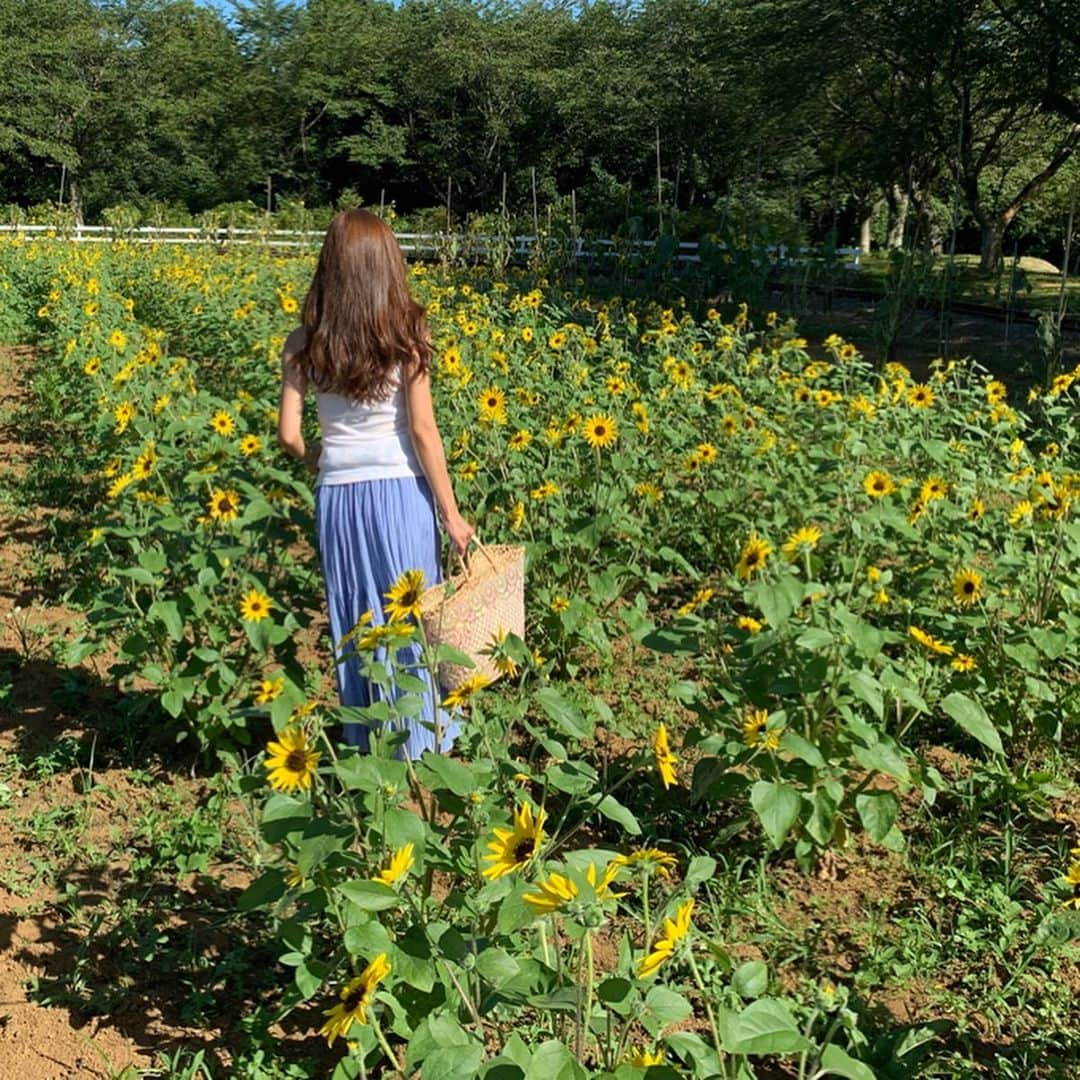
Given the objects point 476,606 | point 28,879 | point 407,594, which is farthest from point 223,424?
point 407,594

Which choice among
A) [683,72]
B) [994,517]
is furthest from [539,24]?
[994,517]

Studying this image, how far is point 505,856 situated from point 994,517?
2.64 metres

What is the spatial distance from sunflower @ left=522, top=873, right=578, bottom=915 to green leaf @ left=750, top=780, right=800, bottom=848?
0.91m

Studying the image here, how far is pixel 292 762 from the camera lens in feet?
5.34

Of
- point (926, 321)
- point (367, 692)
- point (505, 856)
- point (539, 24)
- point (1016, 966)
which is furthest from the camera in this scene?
point (539, 24)

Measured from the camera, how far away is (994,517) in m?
3.50

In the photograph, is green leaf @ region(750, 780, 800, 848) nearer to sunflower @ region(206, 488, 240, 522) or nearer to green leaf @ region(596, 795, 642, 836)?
green leaf @ region(596, 795, 642, 836)

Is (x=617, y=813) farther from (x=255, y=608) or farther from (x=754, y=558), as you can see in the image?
(x=255, y=608)

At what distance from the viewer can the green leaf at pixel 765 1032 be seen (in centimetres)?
125

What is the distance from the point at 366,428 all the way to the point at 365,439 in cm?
3

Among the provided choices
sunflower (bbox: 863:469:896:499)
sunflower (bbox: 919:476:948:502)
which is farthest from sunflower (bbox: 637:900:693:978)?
sunflower (bbox: 919:476:948:502)

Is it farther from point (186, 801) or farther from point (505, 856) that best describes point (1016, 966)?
point (186, 801)

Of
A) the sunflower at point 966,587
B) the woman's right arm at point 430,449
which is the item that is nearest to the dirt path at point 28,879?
the woman's right arm at point 430,449

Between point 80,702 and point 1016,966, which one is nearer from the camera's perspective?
point 1016,966
